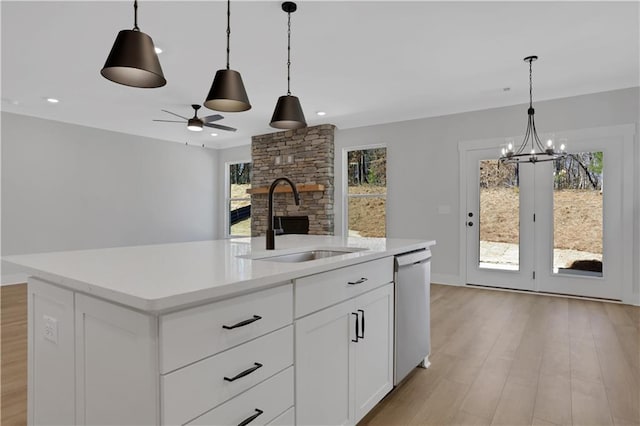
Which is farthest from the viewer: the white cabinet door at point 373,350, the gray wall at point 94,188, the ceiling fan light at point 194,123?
the gray wall at point 94,188

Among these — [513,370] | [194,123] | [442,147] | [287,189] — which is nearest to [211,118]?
[194,123]

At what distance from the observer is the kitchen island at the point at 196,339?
0.98 m

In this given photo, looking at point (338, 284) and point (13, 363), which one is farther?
point (13, 363)

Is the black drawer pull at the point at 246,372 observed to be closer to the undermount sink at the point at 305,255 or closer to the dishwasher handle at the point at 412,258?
the undermount sink at the point at 305,255

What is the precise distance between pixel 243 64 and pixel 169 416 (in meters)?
3.47

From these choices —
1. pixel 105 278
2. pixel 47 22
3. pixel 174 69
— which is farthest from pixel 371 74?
pixel 105 278

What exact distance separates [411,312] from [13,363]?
2803 millimetres

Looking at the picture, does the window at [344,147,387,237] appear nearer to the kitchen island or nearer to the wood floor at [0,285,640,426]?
the wood floor at [0,285,640,426]

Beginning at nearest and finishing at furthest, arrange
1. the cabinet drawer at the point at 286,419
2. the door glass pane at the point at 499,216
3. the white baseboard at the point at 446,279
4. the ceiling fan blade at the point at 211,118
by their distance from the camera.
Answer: the cabinet drawer at the point at 286,419, the ceiling fan blade at the point at 211,118, the door glass pane at the point at 499,216, the white baseboard at the point at 446,279

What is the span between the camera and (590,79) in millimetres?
4094

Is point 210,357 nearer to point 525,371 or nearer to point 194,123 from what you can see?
point 525,371

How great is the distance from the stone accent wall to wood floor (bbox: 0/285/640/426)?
3011 mm

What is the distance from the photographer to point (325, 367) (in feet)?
5.09

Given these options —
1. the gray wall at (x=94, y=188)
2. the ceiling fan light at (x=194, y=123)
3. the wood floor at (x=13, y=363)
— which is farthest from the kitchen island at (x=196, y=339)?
the gray wall at (x=94, y=188)
